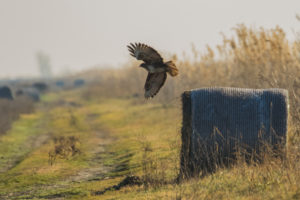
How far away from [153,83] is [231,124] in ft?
5.78

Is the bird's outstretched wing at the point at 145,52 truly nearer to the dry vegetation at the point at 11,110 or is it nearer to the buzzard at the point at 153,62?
the buzzard at the point at 153,62

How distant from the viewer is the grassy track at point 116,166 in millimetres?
7156

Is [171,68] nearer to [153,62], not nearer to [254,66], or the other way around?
[153,62]

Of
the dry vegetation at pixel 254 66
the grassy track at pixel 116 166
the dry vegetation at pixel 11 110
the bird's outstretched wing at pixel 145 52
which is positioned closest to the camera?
the grassy track at pixel 116 166

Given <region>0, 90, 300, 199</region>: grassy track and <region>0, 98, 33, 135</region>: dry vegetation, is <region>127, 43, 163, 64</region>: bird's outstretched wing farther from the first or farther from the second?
<region>0, 98, 33, 135</region>: dry vegetation

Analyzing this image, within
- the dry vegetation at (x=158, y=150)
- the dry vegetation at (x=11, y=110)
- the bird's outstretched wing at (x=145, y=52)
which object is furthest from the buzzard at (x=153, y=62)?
the dry vegetation at (x=11, y=110)

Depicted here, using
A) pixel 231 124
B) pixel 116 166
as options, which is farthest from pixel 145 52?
pixel 116 166

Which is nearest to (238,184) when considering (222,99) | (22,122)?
(222,99)

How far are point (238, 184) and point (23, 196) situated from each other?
4.89 m

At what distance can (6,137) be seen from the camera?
17594 mm

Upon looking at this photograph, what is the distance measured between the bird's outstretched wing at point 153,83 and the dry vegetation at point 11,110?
450 inches

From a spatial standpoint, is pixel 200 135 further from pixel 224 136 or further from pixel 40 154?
pixel 40 154

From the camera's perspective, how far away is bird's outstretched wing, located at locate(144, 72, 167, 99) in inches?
339

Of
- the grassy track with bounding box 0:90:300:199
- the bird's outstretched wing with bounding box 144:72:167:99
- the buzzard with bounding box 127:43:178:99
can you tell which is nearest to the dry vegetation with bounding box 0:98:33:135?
the grassy track with bounding box 0:90:300:199
